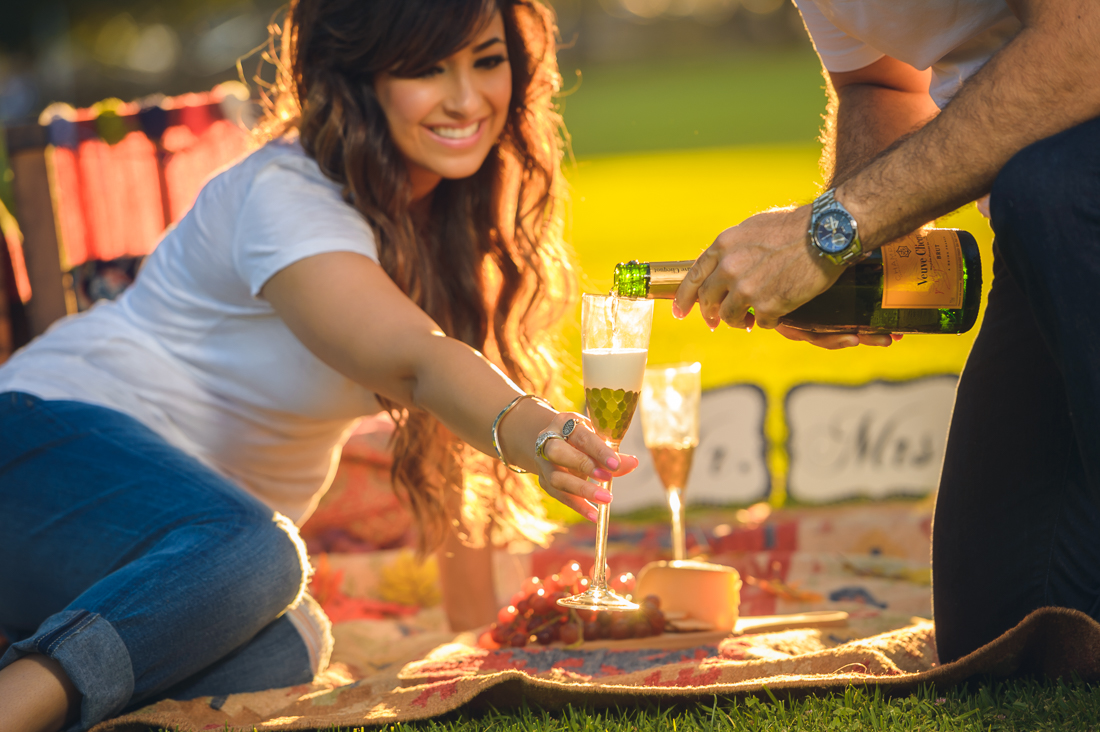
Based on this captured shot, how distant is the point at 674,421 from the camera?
9.46ft

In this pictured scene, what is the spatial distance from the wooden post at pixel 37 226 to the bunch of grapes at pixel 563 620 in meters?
2.26

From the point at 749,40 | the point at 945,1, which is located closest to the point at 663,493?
the point at 945,1

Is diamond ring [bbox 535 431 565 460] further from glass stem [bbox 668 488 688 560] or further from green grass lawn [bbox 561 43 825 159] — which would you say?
green grass lawn [bbox 561 43 825 159]

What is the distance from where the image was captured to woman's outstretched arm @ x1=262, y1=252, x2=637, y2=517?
1826 millimetres

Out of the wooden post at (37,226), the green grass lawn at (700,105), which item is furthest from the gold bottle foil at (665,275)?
the green grass lawn at (700,105)

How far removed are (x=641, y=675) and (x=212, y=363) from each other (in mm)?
1444

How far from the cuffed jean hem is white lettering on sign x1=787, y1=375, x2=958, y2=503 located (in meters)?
2.96

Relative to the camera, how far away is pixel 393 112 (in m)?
2.63

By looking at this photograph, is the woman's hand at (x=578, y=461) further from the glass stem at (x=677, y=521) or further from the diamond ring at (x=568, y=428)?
the glass stem at (x=677, y=521)

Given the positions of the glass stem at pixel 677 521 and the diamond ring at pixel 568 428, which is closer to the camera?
the diamond ring at pixel 568 428

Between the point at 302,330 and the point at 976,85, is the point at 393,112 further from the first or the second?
the point at 976,85

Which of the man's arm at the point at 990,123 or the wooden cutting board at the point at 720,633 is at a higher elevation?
the man's arm at the point at 990,123

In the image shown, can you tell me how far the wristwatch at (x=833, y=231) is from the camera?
6.30ft

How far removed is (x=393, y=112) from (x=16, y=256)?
76.1 inches
